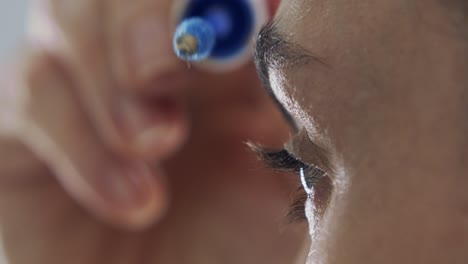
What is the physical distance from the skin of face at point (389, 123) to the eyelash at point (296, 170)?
25 millimetres

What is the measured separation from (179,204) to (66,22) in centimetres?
16

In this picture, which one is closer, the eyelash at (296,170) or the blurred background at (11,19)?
the eyelash at (296,170)

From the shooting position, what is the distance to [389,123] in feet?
0.67

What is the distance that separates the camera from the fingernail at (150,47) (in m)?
0.45

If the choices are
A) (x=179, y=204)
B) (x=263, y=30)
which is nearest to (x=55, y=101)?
(x=179, y=204)

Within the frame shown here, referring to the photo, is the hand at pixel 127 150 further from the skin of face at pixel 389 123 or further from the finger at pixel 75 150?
the skin of face at pixel 389 123

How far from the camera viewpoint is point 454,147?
199 mm

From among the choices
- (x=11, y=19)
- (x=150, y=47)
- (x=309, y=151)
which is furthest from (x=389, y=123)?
(x=11, y=19)

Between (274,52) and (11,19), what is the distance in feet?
2.19

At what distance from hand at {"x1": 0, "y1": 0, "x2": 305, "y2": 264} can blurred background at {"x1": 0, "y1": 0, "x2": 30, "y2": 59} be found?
28 centimetres

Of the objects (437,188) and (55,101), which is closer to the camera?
(437,188)

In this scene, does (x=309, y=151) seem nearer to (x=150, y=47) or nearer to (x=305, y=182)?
(x=305, y=182)

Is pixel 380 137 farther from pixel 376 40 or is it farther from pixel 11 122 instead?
pixel 11 122

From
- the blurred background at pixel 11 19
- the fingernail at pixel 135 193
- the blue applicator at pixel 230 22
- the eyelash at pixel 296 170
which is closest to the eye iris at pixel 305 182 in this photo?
the eyelash at pixel 296 170
